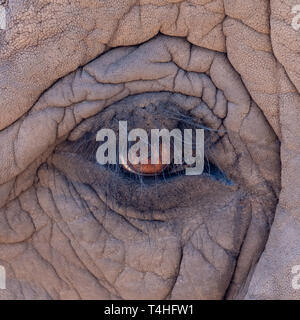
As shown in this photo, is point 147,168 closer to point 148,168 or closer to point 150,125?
point 148,168

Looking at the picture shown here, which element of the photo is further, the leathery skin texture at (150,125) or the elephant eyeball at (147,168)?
the elephant eyeball at (147,168)

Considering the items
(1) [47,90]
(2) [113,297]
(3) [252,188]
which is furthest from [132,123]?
(2) [113,297]

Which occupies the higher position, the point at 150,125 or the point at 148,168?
the point at 150,125

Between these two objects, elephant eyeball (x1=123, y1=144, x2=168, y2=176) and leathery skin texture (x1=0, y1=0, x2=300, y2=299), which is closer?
leathery skin texture (x1=0, y1=0, x2=300, y2=299)

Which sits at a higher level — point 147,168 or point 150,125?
point 150,125

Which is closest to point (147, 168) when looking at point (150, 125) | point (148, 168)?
point (148, 168)
